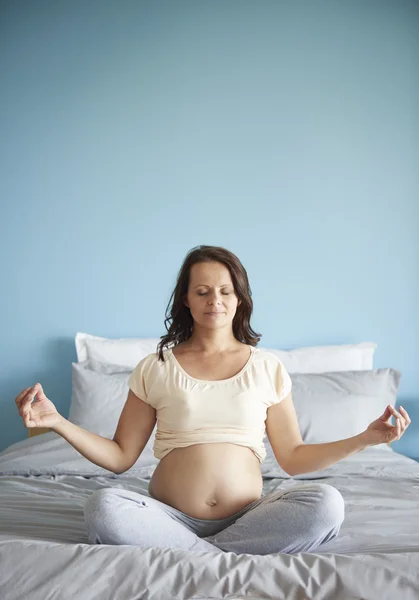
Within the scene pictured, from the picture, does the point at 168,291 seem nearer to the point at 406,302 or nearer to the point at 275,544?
the point at 406,302

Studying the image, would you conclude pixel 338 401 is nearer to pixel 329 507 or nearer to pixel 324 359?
pixel 324 359

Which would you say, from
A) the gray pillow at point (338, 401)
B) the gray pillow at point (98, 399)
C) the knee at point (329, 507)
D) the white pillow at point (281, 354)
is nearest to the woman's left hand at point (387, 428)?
the knee at point (329, 507)

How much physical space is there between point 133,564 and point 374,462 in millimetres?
1465

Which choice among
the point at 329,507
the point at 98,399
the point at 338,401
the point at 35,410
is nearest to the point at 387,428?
the point at 329,507

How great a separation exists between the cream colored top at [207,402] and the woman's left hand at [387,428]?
0.28 meters

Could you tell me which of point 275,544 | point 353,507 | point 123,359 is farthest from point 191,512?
point 123,359

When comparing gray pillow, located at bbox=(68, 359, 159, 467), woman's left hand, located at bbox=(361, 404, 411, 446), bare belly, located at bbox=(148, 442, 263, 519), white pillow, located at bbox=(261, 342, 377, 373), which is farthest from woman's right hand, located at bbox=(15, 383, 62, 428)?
white pillow, located at bbox=(261, 342, 377, 373)

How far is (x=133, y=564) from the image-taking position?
1320 millimetres

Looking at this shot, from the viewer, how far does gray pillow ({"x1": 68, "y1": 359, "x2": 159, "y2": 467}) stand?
2.73 meters

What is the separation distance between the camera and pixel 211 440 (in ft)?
5.63

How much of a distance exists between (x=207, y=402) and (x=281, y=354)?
1.46 m

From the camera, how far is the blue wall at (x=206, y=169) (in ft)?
10.8

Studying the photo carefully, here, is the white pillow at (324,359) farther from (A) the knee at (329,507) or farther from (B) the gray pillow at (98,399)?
(A) the knee at (329,507)

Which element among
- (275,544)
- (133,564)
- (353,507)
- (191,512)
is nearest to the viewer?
(133,564)
